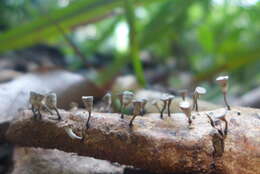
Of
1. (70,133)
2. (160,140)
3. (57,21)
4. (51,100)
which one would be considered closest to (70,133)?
(70,133)

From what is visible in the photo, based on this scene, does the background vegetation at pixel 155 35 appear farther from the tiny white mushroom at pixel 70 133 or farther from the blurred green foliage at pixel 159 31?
the tiny white mushroom at pixel 70 133

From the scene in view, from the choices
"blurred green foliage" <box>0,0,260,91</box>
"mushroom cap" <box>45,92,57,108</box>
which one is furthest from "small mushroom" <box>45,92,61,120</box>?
"blurred green foliage" <box>0,0,260,91</box>

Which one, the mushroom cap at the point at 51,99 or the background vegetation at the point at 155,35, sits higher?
the background vegetation at the point at 155,35

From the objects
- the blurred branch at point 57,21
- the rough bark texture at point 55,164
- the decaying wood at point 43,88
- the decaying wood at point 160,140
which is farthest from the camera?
the blurred branch at point 57,21

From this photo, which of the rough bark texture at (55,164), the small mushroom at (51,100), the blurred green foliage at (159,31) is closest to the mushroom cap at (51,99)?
the small mushroom at (51,100)

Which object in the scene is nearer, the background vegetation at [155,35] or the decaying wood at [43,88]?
the decaying wood at [43,88]

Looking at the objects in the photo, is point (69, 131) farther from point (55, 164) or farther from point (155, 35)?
→ point (155, 35)
